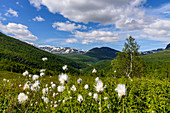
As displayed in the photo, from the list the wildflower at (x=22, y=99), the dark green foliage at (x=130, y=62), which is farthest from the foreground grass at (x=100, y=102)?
the dark green foliage at (x=130, y=62)

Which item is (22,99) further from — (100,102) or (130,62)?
(130,62)

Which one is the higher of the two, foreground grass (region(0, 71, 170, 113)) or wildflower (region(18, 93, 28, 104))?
wildflower (region(18, 93, 28, 104))

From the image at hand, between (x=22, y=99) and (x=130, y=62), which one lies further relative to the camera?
(x=130, y=62)

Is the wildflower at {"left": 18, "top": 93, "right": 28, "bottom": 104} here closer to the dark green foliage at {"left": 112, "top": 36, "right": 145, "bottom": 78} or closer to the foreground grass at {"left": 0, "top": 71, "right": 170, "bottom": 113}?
the foreground grass at {"left": 0, "top": 71, "right": 170, "bottom": 113}

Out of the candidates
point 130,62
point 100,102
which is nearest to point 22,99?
point 100,102

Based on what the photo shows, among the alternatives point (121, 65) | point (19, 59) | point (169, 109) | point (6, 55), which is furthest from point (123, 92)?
point (6, 55)

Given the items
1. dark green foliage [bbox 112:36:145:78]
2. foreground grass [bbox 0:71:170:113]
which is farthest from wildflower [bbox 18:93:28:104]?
dark green foliage [bbox 112:36:145:78]

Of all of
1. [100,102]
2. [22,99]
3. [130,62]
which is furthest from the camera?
[130,62]

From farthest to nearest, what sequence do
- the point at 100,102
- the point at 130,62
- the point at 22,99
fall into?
the point at 130,62
the point at 22,99
the point at 100,102

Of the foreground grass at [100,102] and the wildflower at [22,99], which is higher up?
the wildflower at [22,99]

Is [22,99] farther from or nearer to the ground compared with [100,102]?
nearer to the ground

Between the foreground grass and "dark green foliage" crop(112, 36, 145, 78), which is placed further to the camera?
"dark green foliage" crop(112, 36, 145, 78)

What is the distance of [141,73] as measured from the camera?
28.2 metres

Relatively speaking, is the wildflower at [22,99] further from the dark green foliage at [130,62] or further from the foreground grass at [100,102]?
the dark green foliage at [130,62]
